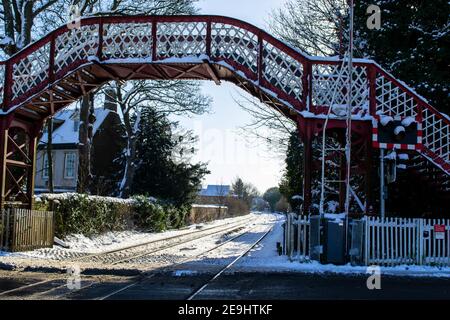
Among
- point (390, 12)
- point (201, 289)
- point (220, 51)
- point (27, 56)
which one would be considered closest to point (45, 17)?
point (27, 56)

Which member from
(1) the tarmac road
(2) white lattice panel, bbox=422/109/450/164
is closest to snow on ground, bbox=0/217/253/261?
(1) the tarmac road

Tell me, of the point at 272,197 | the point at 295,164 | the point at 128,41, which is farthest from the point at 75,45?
the point at 272,197

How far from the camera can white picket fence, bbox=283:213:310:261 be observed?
15.9 metres

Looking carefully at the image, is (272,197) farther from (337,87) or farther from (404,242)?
(404,242)

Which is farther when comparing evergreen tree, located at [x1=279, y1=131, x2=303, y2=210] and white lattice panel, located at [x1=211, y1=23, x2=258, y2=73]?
evergreen tree, located at [x1=279, y1=131, x2=303, y2=210]

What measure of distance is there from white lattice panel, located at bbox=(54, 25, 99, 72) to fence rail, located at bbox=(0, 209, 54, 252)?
15.8 feet

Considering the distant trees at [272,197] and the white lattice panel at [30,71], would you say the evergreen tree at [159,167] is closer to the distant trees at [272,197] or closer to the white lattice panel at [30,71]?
the white lattice panel at [30,71]

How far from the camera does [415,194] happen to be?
20.8 metres

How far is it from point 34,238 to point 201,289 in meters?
9.52

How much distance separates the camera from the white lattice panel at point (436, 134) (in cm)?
1658

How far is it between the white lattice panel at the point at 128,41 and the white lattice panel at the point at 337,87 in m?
5.32

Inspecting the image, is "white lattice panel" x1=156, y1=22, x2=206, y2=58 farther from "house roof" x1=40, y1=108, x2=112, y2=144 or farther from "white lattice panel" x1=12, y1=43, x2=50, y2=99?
"house roof" x1=40, y1=108, x2=112, y2=144

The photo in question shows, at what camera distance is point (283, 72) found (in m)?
17.2

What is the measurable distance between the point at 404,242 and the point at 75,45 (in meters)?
11.8
